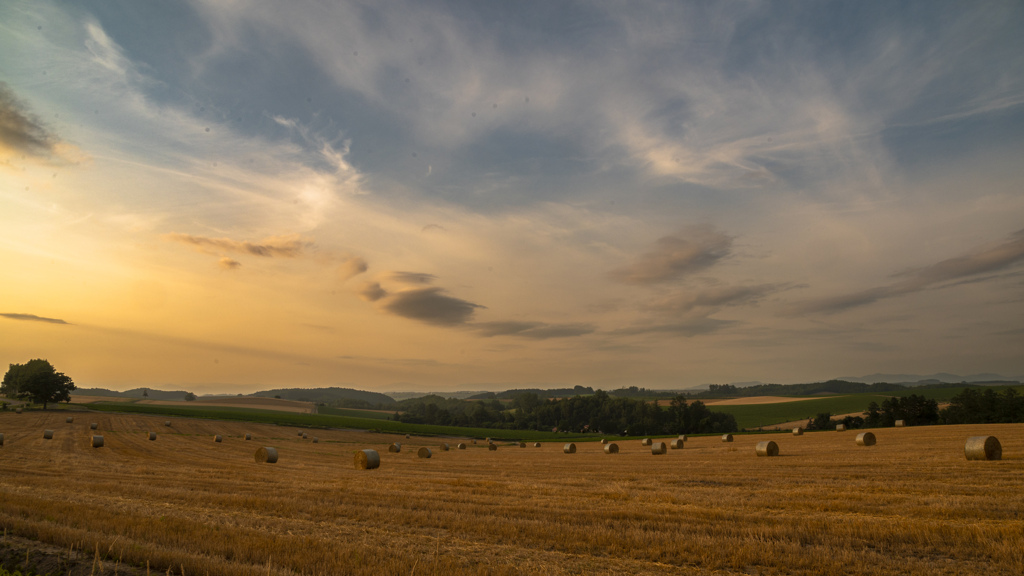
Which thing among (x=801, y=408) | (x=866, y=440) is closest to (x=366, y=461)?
(x=866, y=440)

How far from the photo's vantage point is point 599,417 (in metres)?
112

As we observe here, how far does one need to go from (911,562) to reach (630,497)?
7145 mm

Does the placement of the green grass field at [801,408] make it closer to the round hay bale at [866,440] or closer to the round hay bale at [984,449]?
the round hay bale at [866,440]

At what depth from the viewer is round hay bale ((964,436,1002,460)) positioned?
2003 centimetres

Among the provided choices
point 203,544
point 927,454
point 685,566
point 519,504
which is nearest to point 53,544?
point 203,544

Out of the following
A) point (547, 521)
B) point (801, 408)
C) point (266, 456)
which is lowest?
point (801, 408)

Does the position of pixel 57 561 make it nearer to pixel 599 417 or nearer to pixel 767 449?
pixel 767 449

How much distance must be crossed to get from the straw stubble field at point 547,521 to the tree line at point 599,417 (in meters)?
77.7

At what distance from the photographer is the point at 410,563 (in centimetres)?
726

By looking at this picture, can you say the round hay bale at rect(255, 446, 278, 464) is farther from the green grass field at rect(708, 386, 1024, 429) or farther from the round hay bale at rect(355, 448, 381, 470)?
the green grass field at rect(708, 386, 1024, 429)

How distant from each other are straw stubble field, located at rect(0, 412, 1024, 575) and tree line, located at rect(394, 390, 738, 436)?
77682 millimetres

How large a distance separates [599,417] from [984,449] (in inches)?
3723

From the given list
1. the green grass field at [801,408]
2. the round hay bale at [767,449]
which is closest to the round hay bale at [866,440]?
the round hay bale at [767,449]

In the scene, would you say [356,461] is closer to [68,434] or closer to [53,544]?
[53,544]
